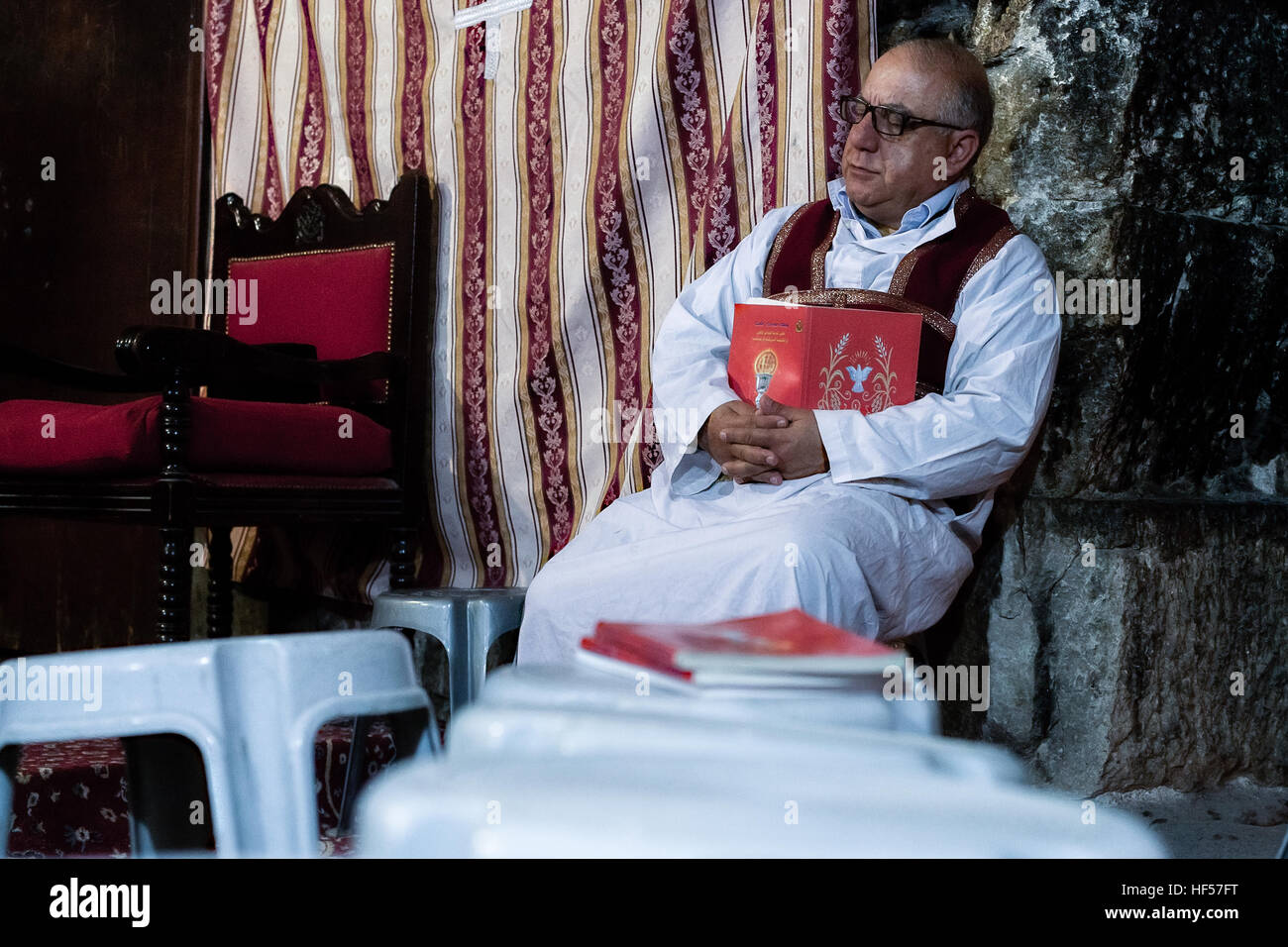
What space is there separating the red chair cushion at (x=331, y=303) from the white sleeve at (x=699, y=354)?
1.04 metres

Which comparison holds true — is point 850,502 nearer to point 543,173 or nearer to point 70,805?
point 543,173

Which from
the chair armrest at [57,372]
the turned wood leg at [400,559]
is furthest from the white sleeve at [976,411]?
the chair armrest at [57,372]

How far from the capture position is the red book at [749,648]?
73 centimetres

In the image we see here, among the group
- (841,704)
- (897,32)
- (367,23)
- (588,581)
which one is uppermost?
(367,23)

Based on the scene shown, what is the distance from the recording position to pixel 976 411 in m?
2.16

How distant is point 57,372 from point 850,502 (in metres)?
2.05

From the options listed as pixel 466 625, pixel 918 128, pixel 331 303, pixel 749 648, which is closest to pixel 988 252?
pixel 918 128

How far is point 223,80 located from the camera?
3992mm

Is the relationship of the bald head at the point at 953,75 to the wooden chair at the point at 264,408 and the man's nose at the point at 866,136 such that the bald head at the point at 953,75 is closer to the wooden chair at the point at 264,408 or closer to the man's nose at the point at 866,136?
the man's nose at the point at 866,136

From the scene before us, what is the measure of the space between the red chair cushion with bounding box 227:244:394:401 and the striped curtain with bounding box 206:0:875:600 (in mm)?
174
